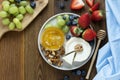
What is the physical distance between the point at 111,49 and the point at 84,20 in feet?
0.40

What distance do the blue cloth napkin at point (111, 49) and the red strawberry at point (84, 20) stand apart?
6cm

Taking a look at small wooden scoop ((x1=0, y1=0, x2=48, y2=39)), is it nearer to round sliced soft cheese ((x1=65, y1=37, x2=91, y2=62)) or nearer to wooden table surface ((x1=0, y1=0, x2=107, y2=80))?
wooden table surface ((x1=0, y1=0, x2=107, y2=80))

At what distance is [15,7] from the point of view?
3.50ft

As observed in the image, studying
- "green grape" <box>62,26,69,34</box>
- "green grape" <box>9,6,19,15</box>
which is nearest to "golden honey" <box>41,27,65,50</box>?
"green grape" <box>62,26,69,34</box>

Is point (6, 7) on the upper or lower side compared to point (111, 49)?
upper

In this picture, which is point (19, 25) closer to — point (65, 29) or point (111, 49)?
point (65, 29)

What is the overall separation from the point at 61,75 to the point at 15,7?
0.27m

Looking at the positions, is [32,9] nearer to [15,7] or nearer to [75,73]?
[15,7]

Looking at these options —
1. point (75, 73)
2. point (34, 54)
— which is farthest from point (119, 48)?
point (34, 54)

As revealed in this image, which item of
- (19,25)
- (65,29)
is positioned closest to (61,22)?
(65,29)

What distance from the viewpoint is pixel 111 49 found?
1.03 m

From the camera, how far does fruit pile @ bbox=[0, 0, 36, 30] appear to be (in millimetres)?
1065

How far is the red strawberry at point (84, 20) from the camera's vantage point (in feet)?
3.44

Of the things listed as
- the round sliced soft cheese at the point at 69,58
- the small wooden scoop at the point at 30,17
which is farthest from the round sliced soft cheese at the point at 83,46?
the small wooden scoop at the point at 30,17
